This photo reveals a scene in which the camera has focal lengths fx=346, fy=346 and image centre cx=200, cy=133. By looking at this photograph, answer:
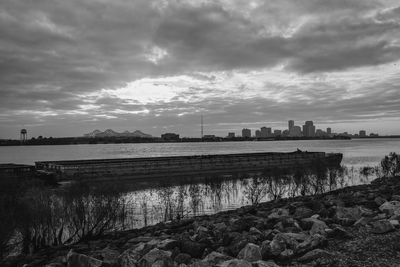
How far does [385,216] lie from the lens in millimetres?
15883

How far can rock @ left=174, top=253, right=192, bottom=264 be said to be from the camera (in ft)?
40.7

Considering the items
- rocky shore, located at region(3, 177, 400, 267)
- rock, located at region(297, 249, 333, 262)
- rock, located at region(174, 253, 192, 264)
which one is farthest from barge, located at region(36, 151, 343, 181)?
rock, located at region(174, 253, 192, 264)

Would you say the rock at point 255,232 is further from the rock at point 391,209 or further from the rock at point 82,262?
the rock at point 82,262

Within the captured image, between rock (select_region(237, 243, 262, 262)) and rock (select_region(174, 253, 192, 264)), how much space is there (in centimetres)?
182

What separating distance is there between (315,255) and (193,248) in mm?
4723

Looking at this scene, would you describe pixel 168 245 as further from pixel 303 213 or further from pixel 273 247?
pixel 303 213

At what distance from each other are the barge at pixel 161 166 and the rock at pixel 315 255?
129 ft

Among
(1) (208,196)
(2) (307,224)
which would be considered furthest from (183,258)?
(1) (208,196)

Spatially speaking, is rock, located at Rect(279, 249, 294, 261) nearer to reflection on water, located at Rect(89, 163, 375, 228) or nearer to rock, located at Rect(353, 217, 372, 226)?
rock, located at Rect(353, 217, 372, 226)

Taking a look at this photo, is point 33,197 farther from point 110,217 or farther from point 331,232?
point 331,232

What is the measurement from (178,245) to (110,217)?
27.3 feet

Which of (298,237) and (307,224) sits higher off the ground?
(298,237)

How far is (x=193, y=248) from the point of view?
44.6 ft

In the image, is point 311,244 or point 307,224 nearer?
point 311,244
